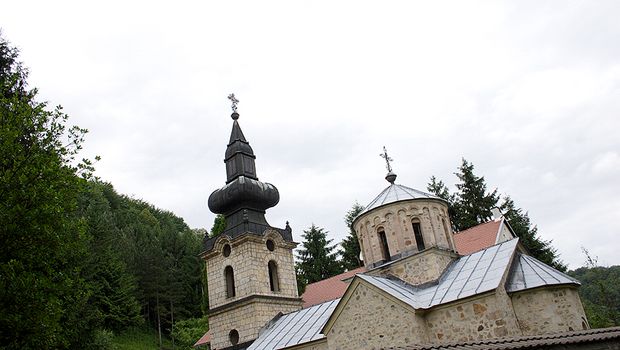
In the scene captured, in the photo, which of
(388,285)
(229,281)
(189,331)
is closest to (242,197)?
(229,281)

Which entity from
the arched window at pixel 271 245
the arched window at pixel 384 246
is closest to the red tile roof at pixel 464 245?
the arched window at pixel 271 245

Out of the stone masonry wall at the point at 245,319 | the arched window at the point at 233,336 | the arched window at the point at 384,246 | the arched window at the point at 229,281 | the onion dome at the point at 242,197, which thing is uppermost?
the onion dome at the point at 242,197

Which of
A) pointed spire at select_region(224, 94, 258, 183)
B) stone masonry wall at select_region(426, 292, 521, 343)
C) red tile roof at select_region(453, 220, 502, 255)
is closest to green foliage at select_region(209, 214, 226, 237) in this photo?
pointed spire at select_region(224, 94, 258, 183)

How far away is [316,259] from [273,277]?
56.9ft

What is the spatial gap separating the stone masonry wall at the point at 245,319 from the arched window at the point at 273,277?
31.9 inches

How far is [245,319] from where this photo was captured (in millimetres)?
18281

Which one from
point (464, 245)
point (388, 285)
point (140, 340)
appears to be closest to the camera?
point (388, 285)

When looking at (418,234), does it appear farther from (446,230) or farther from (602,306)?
(602,306)

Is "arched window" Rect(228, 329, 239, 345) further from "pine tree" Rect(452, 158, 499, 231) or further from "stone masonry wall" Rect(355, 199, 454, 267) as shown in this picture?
"pine tree" Rect(452, 158, 499, 231)

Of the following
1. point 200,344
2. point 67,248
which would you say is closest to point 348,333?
point 67,248

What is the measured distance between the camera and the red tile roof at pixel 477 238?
2092 centimetres

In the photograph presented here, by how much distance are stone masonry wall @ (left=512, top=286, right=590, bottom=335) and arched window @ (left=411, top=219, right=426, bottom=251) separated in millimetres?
3915

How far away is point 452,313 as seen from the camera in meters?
11.0

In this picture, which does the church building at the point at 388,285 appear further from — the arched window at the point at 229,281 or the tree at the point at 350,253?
the tree at the point at 350,253
